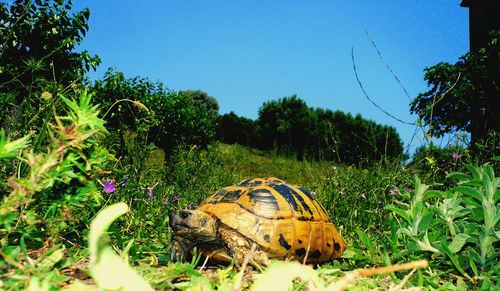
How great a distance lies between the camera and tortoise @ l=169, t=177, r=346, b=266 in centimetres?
306

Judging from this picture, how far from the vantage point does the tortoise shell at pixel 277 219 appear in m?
3.12

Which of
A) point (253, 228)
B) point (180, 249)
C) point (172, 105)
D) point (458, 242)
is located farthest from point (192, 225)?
point (172, 105)

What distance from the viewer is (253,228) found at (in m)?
3.11

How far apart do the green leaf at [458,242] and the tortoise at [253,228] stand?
3.02ft

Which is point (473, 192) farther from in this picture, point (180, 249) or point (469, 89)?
point (469, 89)

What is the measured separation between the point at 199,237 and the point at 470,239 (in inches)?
70.9

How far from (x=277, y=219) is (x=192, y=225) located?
2.05 ft

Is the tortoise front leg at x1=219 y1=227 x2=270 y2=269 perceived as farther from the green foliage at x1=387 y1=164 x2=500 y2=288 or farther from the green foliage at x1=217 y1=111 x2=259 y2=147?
the green foliage at x1=217 y1=111 x2=259 y2=147

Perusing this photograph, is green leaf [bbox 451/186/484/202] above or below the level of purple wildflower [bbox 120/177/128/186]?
above

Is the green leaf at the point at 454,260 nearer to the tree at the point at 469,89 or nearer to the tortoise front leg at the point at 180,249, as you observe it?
the tortoise front leg at the point at 180,249

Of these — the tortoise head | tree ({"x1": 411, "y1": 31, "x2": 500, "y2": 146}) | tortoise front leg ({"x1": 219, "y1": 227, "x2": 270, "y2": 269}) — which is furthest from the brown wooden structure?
the tortoise head

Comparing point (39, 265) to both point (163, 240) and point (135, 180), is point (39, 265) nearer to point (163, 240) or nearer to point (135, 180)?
point (163, 240)

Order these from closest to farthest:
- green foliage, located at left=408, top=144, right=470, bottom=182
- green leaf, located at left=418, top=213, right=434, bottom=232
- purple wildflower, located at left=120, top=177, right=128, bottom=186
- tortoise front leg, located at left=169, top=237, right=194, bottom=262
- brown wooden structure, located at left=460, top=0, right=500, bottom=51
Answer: green leaf, located at left=418, top=213, right=434, bottom=232
tortoise front leg, located at left=169, top=237, right=194, bottom=262
purple wildflower, located at left=120, top=177, right=128, bottom=186
green foliage, located at left=408, top=144, right=470, bottom=182
brown wooden structure, located at left=460, top=0, right=500, bottom=51

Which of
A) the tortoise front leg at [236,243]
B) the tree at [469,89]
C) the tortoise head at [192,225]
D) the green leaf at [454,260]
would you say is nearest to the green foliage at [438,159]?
the green leaf at [454,260]
